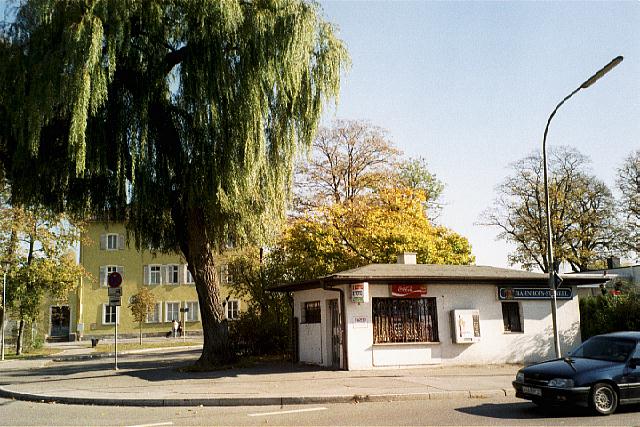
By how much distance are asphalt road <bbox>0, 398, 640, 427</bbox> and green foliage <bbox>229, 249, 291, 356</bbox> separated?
12278 mm

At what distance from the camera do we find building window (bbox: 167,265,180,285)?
2237 inches

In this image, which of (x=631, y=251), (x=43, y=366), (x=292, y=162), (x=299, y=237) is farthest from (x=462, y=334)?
(x=631, y=251)

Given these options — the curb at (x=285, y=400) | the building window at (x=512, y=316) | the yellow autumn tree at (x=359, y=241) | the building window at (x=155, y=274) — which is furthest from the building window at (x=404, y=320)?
the building window at (x=155, y=274)

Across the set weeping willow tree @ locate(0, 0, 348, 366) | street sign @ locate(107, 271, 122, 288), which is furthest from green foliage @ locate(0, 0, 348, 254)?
street sign @ locate(107, 271, 122, 288)

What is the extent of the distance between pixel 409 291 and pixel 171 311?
40.3m

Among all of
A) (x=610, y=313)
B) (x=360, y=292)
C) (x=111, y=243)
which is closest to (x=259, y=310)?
(x=360, y=292)

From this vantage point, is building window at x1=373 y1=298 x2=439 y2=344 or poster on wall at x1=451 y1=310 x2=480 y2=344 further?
poster on wall at x1=451 y1=310 x2=480 y2=344

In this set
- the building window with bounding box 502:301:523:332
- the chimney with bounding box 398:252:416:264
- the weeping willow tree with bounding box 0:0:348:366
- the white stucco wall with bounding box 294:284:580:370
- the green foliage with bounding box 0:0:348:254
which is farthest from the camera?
the chimney with bounding box 398:252:416:264

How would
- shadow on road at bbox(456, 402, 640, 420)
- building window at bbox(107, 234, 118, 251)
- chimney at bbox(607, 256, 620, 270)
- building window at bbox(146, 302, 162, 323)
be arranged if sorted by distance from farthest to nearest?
building window at bbox(107, 234, 118, 251), building window at bbox(146, 302, 162, 323), chimney at bbox(607, 256, 620, 270), shadow on road at bbox(456, 402, 640, 420)

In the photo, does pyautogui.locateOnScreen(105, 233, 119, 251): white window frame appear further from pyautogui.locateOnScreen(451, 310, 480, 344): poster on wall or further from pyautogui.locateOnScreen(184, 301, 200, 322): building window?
pyautogui.locateOnScreen(451, 310, 480, 344): poster on wall

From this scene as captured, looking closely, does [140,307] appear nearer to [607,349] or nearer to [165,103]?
[165,103]

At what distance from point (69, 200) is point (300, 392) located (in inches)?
397

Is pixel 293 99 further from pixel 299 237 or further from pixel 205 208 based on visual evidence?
pixel 299 237

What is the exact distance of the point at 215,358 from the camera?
2066 centimetres
